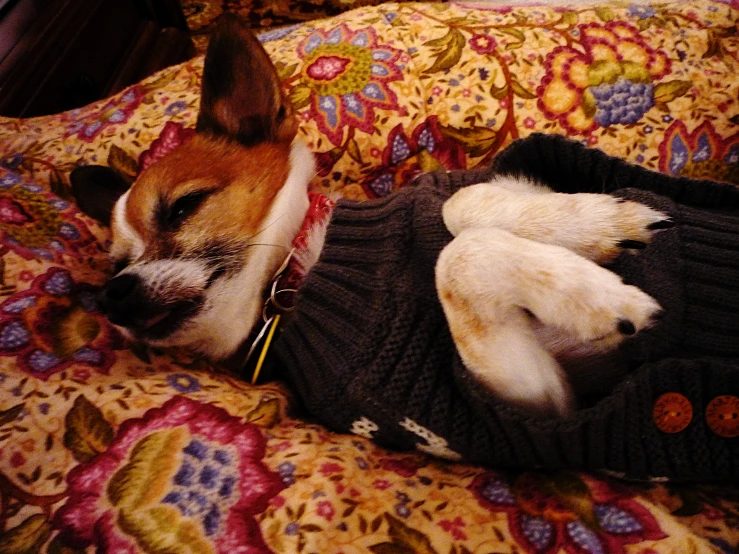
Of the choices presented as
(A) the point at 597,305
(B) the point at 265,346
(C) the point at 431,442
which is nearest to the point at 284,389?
(B) the point at 265,346

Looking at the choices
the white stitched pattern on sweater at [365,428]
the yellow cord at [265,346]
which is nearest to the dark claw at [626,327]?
the white stitched pattern on sweater at [365,428]

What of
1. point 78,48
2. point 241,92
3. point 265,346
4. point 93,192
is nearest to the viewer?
point 265,346

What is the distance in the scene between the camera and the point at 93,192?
1.33m

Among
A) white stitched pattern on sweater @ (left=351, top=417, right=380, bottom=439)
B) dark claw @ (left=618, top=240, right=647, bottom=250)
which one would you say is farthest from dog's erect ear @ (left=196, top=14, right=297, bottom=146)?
dark claw @ (left=618, top=240, right=647, bottom=250)

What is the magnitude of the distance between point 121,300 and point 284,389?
366 millimetres

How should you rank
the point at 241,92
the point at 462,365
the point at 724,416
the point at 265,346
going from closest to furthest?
the point at 724,416 → the point at 462,365 → the point at 265,346 → the point at 241,92

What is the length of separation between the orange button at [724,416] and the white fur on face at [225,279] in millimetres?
824

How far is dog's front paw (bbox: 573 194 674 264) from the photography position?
854mm

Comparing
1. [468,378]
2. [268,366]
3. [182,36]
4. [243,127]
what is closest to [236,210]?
[243,127]

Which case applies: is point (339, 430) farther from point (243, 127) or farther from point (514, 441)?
point (243, 127)

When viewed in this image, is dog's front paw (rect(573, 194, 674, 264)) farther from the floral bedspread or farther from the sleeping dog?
the floral bedspread

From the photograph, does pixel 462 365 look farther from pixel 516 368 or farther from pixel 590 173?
pixel 590 173

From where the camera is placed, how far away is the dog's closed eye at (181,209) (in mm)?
1151

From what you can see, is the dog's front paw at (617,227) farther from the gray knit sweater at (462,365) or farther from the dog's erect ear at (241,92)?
the dog's erect ear at (241,92)
